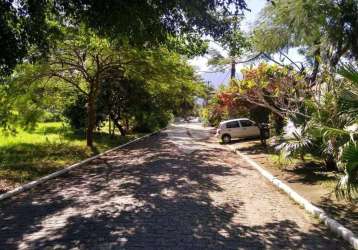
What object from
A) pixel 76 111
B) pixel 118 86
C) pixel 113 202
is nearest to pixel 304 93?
pixel 113 202

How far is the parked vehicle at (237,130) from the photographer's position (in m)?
29.3

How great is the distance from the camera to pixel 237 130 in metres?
29.4

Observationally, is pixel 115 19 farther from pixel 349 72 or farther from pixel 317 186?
pixel 317 186

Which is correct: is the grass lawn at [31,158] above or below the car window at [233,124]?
below

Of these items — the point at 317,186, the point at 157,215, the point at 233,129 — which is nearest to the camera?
the point at 157,215

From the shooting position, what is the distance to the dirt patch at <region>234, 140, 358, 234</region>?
8.26 m

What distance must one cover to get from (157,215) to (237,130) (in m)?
21.8

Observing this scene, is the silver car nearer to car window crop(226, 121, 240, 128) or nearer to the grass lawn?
car window crop(226, 121, 240, 128)

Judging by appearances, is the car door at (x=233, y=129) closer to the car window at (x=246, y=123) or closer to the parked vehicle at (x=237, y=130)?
the parked vehicle at (x=237, y=130)

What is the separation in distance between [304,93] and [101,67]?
37.1 feet

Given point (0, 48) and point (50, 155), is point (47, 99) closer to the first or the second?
point (50, 155)

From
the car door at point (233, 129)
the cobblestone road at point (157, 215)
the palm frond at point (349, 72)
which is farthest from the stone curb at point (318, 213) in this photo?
the car door at point (233, 129)

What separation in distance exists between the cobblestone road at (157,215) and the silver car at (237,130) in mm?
15740

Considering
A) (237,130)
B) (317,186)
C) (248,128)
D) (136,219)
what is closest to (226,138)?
(237,130)
